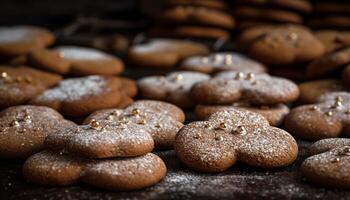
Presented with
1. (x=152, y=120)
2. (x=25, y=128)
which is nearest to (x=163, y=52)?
(x=152, y=120)

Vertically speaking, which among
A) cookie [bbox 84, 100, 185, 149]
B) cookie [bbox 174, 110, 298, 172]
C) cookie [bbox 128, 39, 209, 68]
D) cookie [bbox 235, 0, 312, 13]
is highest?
cookie [bbox 235, 0, 312, 13]

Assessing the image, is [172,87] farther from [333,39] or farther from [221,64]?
[333,39]

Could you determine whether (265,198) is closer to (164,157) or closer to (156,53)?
(164,157)

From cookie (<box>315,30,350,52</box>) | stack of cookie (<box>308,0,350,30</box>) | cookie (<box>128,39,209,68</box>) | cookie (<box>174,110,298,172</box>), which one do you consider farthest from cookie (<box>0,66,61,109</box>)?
stack of cookie (<box>308,0,350,30</box>)

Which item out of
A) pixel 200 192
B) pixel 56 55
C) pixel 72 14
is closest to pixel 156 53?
pixel 56 55

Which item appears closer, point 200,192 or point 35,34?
point 200,192

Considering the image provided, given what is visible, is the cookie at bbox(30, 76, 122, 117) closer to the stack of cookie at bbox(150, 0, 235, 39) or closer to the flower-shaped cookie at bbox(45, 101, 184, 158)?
the flower-shaped cookie at bbox(45, 101, 184, 158)

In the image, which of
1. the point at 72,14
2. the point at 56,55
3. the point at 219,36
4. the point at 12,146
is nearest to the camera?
the point at 12,146
